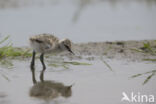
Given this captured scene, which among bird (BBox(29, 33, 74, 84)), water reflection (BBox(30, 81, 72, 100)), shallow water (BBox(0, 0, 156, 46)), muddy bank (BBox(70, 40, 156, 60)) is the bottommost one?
water reflection (BBox(30, 81, 72, 100))

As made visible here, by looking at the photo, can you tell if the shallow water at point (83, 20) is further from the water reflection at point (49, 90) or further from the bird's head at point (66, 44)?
the water reflection at point (49, 90)

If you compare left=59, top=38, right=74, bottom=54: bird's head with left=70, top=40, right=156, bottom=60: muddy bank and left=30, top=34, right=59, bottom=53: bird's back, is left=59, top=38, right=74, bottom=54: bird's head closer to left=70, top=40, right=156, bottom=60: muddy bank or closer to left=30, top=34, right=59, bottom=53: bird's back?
left=30, top=34, right=59, bottom=53: bird's back

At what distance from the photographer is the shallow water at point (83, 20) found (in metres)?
10.1

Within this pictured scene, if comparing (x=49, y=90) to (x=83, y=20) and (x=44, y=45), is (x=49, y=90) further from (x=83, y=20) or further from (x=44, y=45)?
(x=83, y=20)

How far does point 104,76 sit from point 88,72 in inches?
14.5

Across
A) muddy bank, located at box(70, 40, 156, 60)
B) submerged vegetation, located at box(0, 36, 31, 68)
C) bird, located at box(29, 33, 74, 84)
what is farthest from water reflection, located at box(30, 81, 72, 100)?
muddy bank, located at box(70, 40, 156, 60)

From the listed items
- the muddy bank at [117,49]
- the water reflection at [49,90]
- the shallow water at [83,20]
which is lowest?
the water reflection at [49,90]

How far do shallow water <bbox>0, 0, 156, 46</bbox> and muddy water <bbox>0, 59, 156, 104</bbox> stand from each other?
2532mm

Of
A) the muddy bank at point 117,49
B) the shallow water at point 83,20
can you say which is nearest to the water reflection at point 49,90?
the muddy bank at point 117,49

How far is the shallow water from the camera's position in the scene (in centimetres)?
1007

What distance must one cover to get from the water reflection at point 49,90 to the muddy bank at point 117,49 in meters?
2.07

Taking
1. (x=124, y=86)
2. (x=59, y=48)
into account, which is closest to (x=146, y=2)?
(x=59, y=48)

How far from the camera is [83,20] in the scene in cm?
1183

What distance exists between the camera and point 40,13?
1239 centimetres
